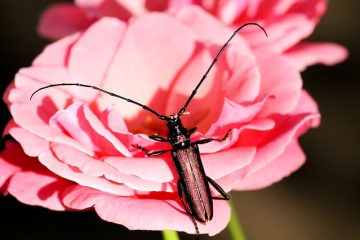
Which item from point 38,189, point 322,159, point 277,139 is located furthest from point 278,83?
point 322,159

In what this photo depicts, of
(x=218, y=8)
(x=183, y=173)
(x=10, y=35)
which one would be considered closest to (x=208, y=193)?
(x=183, y=173)

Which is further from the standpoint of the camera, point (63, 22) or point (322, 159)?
point (322, 159)

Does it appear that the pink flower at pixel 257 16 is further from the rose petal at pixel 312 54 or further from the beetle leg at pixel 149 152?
the beetle leg at pixel 149 152

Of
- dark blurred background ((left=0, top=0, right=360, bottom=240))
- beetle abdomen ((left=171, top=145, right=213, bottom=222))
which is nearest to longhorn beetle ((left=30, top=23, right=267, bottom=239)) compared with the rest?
beetle abdomen ((left=171, top=145, right=213, bottom=222))

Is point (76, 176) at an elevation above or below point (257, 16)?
below

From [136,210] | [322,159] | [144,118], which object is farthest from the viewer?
[322,159]

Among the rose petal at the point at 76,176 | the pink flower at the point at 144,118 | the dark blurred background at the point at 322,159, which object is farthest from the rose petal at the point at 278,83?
the dark blurred background at the point at 322,159

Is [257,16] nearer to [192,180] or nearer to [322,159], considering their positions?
[192,180]
